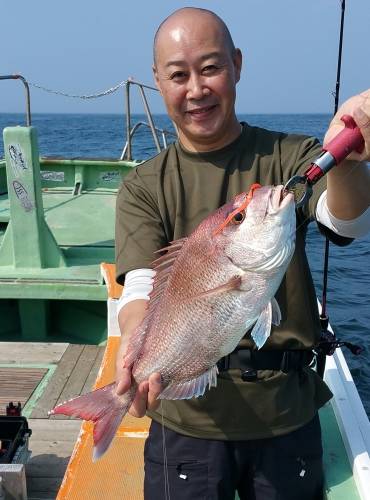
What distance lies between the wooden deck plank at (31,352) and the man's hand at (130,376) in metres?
3.44

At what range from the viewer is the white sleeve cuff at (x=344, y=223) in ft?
6.54

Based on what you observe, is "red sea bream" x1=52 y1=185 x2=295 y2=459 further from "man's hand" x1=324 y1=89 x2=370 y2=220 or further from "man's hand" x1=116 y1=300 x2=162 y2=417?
"man's hand" x1=324 y1=89 x2=370 y2=220

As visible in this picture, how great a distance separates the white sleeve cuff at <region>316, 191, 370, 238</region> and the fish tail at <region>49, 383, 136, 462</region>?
89 centimetres

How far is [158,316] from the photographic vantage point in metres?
2.03

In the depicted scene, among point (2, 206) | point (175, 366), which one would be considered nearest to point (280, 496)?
point (175, 366)

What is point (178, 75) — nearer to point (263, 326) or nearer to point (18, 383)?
point (263, 326)

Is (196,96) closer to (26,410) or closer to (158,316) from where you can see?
(158,316)

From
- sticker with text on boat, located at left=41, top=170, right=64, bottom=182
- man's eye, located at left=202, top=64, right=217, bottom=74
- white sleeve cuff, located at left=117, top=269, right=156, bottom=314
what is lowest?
sticker with text on boat, located at left=41, top=170, right=64, bottom=182

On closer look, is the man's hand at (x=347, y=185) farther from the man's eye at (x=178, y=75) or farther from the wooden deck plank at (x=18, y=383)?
the wooden deck plank at (x=18, y=383)

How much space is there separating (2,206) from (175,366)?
24.7 ft

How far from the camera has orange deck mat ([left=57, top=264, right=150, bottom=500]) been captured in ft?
9.80

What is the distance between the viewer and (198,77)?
2.23 meters

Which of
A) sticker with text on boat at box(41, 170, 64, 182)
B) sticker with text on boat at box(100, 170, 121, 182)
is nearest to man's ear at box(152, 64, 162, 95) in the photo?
sticker with text on boat at box(100, 170, 121, 182)

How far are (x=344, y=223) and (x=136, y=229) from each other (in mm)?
810
